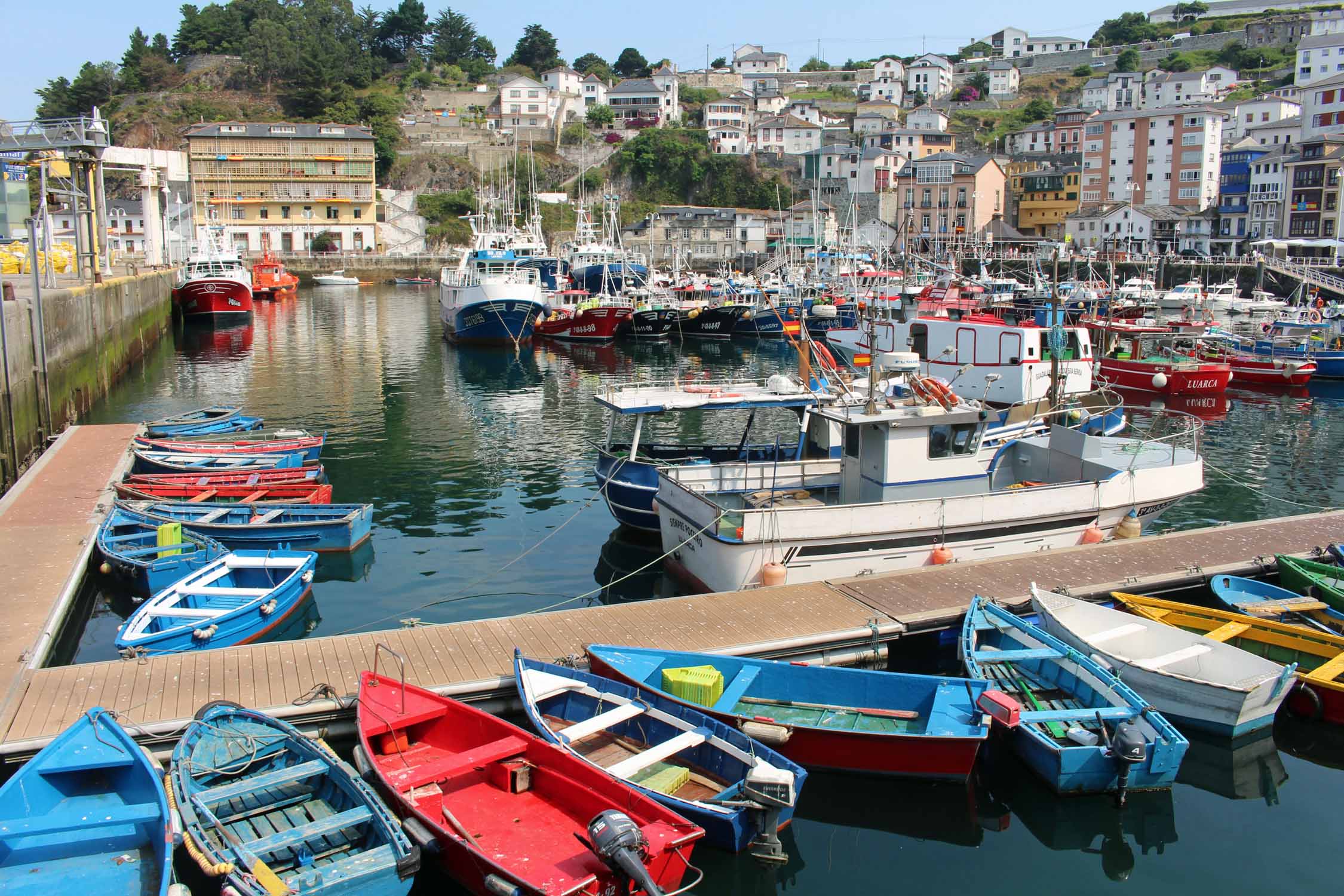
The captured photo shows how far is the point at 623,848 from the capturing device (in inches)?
298

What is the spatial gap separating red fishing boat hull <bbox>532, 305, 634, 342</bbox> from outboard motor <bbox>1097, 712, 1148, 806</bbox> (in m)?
43.0

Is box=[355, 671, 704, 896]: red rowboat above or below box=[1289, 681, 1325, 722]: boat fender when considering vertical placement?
above

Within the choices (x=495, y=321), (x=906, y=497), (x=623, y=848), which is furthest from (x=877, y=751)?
(x=495, y=321)

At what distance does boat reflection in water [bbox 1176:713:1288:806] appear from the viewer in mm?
10492

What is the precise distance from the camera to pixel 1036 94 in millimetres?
141125

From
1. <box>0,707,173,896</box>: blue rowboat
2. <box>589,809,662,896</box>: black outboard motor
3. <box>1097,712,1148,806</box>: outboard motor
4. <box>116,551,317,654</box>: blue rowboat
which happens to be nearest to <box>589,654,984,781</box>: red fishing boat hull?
<box>1097,712,1148,806</box>: outboard motor

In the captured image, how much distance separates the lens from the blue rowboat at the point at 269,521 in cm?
1673

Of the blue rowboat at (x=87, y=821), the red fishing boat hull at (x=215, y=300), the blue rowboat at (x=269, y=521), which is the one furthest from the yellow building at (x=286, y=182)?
the blue rowboat at (x=87, y=821)

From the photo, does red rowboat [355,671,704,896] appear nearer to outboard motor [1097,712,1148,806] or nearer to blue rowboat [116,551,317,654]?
blue rowboat [116,551,317,654]

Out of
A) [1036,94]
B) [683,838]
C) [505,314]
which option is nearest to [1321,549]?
[683,838]

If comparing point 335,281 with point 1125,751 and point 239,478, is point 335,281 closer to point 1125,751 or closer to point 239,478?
point 239,478

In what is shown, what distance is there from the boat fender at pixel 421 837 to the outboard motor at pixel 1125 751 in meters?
6.23

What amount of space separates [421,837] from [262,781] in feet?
4.70

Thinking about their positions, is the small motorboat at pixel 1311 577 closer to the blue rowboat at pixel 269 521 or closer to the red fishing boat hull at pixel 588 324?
the blue rowboat at pixel 269 521
